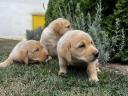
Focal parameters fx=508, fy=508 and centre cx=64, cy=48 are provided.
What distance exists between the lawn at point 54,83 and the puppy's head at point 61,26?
24.6 inches

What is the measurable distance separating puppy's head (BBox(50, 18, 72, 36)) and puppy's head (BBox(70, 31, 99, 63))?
3.48ft

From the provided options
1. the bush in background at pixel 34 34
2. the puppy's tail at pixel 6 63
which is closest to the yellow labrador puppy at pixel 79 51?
the puppy's tail at pixel 6 63

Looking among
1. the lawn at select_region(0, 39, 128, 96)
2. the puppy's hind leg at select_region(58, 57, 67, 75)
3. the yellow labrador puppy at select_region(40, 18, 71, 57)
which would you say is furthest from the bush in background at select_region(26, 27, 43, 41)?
the puppy's hind leg at select_region(58, 57, 67, 75)

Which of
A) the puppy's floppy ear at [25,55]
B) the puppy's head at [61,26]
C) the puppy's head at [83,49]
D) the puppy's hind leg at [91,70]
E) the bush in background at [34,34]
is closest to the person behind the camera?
the puppy's head at [83,49]

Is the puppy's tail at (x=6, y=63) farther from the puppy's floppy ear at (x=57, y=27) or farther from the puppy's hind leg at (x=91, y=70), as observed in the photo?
the puppy's hind leg at (x=91, y=70)

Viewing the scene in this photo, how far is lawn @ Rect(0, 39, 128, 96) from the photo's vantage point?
6.18 m

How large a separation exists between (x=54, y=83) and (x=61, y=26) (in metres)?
1.54

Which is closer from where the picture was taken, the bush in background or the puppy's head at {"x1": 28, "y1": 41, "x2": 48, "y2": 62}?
the puppy's head at {"x1": 28, "y1": 41, "x2": 48, "y2": 62}

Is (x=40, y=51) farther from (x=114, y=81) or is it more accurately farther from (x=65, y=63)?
(x=114, y=81)

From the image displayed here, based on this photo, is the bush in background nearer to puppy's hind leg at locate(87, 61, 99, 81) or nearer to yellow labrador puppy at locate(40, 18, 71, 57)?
yellow labrador puppy at locate(40, 18, 71, 57)

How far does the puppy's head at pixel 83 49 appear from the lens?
257 inches

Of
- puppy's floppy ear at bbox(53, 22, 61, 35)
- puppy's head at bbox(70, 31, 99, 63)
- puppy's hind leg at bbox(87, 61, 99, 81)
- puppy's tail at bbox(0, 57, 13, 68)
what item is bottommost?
puppy's tail at bbox(0, 57, 13, 68)

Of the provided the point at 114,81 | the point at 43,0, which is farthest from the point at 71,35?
the point at 43,0

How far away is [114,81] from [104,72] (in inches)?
22.0
